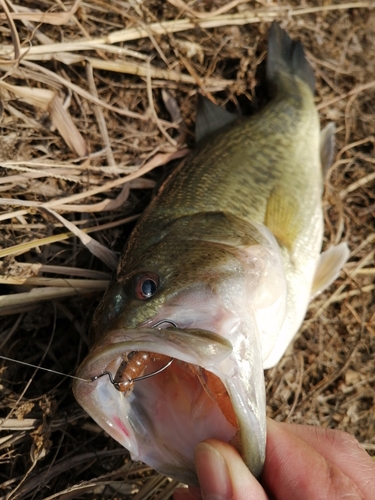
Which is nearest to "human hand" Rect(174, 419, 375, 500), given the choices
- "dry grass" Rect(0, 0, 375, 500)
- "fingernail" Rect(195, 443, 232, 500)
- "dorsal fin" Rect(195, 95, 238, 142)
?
"fingernail" Rect(195, 443, 232, 500)

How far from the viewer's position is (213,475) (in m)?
1.67

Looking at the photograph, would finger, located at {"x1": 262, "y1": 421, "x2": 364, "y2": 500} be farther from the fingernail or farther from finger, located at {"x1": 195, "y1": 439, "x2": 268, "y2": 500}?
the fingernail

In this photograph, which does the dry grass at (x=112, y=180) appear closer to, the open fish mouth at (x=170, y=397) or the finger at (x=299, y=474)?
the open fish mouth at (x=170, y=397)

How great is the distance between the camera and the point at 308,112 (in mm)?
3582

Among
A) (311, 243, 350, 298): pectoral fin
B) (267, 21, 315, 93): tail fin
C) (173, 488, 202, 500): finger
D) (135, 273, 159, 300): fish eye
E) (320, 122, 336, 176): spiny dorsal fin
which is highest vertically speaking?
(267, 21, 315, 93): tail fin

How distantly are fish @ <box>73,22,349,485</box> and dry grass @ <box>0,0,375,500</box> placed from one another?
0.58m

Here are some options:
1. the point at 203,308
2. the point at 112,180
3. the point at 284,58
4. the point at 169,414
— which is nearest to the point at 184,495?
the point at 169,414

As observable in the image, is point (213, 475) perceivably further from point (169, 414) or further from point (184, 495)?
point (184, 495)

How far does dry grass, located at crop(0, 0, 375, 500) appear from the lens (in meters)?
2.70

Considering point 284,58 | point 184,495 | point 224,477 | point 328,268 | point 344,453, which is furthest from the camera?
point 284,58

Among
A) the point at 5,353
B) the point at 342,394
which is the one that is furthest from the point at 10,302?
the point at 342,394

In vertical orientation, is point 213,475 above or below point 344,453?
above

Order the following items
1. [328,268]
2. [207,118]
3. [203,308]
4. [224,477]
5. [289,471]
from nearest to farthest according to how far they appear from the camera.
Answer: [224,477] < [289,471] < [203,308] < [328,268] < [207,118]

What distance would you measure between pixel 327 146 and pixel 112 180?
171 centimetres
